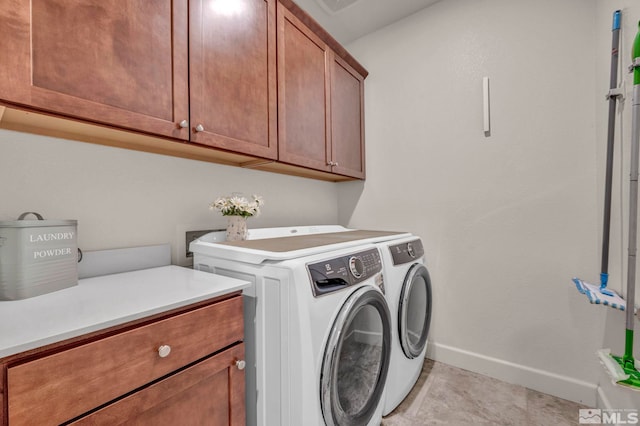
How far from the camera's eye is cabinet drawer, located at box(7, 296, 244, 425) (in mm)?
533

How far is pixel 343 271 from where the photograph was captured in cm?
111

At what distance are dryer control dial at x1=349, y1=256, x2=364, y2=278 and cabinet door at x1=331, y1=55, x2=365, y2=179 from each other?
910mm

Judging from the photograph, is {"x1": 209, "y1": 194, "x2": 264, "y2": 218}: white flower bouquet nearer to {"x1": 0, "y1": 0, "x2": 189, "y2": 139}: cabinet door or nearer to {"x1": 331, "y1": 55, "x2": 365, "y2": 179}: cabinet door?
{"x1": 0, "y1": 0, "x2": 189, "y2": 139}: cabinet door

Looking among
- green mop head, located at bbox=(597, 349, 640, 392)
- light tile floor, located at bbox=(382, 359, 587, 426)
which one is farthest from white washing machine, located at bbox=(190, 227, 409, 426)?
green mop head, located at bbox=(597, 349, 640, 392)

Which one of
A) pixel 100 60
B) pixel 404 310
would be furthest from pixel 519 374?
pixel 100 60

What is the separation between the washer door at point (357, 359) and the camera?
981 mm

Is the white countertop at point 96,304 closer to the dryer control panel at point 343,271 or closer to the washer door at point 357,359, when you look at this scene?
the dryer control panel at point 343,271

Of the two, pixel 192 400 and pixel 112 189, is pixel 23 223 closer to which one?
pixel 112 189

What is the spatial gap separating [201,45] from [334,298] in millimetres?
1178

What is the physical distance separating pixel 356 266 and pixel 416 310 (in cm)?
85

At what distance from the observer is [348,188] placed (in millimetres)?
2512

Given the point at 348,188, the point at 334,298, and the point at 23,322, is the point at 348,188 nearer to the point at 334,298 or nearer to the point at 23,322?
the point at 334,298

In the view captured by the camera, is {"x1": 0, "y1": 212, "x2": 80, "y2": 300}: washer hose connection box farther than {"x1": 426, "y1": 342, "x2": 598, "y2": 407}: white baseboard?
No

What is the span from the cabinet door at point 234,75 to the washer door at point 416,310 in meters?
1.06
